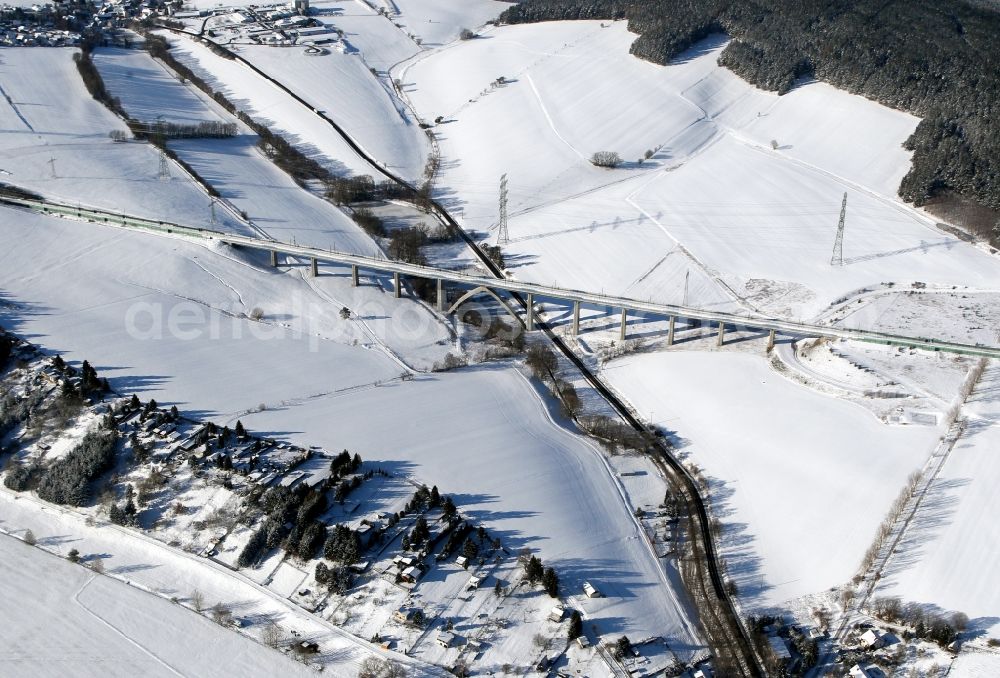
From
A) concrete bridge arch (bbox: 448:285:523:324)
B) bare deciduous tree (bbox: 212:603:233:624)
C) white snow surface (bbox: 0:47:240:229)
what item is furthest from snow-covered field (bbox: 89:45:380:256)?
bare deciduous tree (bbox: 212:603:233:624)

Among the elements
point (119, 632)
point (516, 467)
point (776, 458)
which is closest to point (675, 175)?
point (776, 458)

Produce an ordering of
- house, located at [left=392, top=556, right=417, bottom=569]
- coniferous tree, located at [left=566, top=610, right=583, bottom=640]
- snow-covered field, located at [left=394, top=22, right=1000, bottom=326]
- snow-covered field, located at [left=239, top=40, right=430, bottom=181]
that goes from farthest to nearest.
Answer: snow-covered field, located at [left=239, top=40, right=430, bottom=181]
snow-covered field, located at [left=394, top=22, right=1000, bottom=326]
house, located at [left=392, top=556, right=417, bottom=569]
coniferous tree, located at [left=566, top=610, right=583, bottom=640]

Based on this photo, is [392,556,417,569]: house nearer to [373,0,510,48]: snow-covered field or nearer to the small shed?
the small shed

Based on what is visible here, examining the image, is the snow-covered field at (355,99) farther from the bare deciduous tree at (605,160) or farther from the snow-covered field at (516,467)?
the snow-covered field at (516,467)

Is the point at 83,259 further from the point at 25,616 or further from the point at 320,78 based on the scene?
the point at 320,78

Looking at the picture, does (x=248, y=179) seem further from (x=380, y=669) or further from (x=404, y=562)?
(x=380, y=669)
